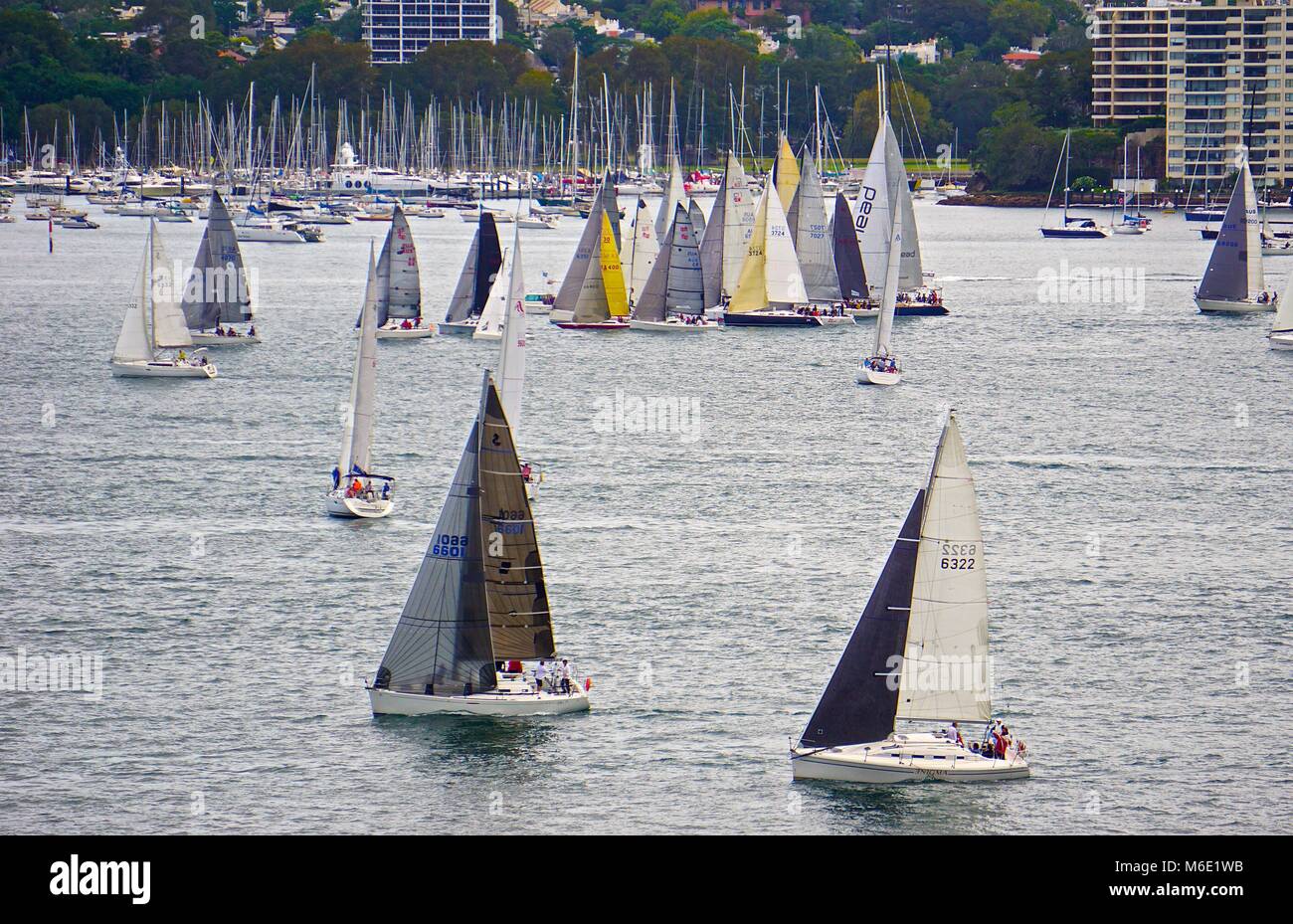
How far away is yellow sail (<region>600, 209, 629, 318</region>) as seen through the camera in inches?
3383

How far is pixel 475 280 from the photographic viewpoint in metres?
86.8

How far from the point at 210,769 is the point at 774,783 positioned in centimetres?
851

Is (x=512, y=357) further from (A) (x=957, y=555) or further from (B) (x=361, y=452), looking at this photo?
(A) (x=957, y=555)

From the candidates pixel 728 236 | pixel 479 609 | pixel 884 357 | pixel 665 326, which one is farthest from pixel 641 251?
pixel 479 609

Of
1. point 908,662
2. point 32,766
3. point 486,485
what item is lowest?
point 32,766

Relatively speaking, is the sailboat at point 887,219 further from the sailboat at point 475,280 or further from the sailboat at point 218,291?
the sailboat at point 218,291

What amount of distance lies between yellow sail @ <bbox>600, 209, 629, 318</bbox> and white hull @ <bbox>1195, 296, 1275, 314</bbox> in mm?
30297

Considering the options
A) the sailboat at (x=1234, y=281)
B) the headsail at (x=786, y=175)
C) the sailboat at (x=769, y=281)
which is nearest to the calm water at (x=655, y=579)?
the sailboat at (x=769, y=281)

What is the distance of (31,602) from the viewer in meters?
41.8

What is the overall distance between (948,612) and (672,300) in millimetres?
59523

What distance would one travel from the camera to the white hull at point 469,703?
33188 millimetres

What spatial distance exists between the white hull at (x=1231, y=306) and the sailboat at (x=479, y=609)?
73933mm
